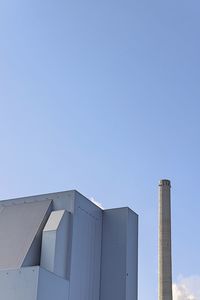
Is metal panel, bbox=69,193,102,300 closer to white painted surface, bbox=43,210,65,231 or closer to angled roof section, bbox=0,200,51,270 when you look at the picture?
white painted surface, bbox=43,210,65,231

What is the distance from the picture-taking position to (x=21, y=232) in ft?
63.9

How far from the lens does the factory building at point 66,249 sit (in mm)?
17156

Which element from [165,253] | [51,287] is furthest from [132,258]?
[165,253]

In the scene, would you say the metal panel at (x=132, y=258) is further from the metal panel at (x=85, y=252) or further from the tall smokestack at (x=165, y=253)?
the tall smokestack at (x=165, y=253)

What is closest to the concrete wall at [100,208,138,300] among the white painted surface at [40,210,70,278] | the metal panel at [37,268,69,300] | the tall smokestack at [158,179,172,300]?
the white painted surface at [40,210,70,278]

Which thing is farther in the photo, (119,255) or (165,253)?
(165,253)

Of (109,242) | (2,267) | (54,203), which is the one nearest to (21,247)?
(2,267)

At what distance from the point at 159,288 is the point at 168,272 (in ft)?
4.33

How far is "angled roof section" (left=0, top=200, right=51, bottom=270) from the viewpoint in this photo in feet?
60.0

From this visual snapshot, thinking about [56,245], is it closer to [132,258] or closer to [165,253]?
[132,258]

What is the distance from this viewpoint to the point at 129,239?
21.5 m

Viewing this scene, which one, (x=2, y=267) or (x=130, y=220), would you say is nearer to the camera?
(x=2, y=267)

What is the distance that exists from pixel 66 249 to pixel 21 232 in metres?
1.76

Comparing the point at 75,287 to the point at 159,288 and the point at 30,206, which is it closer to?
the point at 30,206
